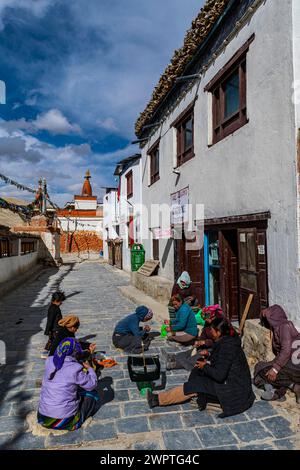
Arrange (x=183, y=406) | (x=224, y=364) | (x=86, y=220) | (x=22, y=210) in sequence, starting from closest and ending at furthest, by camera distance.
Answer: (x=224, y=364) → (x=183, y=406) → (x=22, y=210) → (x=86, y=220)

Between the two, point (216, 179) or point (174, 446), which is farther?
point (216, 179)

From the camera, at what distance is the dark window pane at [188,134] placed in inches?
381

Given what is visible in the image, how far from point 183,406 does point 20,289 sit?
12651 millimetres

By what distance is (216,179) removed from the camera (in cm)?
758

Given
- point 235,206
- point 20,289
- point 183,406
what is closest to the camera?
point 183,406

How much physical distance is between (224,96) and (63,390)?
6660 millimetres

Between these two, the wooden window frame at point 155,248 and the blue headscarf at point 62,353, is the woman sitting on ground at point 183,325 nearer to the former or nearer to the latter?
the blue headscarf at point 62,353

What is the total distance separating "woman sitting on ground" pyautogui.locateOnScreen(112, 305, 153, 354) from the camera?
6.67 meters

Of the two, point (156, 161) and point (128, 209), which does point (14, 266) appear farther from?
point (156, 161)

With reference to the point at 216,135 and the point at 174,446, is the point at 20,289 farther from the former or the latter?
the point at 174,446

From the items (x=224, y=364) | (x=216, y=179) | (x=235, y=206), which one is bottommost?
(x=224, y=364)

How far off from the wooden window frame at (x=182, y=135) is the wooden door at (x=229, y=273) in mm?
2923

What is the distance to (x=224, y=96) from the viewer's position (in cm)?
751
